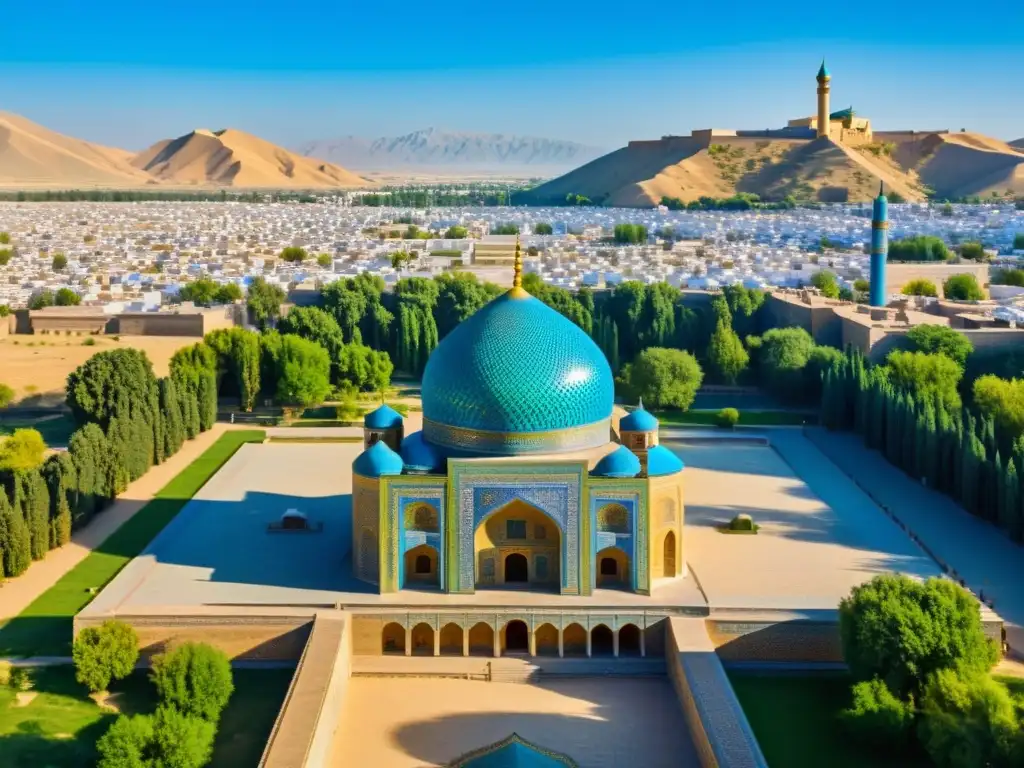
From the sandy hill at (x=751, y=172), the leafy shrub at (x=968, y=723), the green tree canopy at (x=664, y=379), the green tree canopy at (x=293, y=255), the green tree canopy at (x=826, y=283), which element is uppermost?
the sandy hill at (x=751, y=172)

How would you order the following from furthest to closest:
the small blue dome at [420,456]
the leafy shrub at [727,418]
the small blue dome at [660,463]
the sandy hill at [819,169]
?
the sandy hill at [819,169]
the leafy shrub at [727,418]
the small blue dome at [660,463]
the small blue dome at [420,456]

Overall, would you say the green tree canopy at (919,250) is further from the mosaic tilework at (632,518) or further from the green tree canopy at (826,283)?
the mosaic tilework at (632,518)

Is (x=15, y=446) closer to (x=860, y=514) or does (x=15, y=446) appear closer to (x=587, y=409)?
(x=587, y=409)

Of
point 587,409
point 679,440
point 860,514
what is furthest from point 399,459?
point 679,440

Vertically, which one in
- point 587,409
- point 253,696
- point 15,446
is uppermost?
point 587,409

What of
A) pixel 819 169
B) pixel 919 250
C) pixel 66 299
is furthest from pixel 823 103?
pixel 66 299

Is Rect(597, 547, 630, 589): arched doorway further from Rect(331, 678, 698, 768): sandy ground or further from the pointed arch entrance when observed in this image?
Rect(331, 678, 698, 768): sandy ground

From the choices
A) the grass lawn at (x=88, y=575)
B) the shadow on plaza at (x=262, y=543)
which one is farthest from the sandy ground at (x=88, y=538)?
the shadow on plaza at (x=262, y=543)
